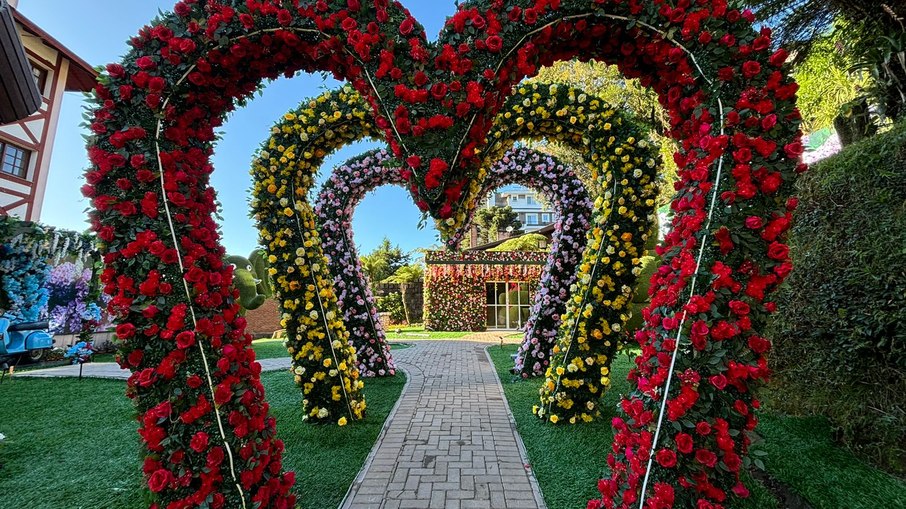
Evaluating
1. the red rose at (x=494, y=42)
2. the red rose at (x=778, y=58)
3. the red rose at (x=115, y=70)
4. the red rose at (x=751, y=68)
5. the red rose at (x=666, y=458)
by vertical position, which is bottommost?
the red rose at (x=666, y=458)

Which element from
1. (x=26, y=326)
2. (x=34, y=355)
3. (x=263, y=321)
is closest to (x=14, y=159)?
(x=26, y=326)

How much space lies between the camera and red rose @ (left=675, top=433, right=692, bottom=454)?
6.44 ft

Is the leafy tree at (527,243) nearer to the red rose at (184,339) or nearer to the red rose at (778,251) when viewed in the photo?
the red rose at (778,251)

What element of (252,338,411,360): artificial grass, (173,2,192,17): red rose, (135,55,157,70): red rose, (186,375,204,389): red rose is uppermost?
(173,2,192,17): red rose

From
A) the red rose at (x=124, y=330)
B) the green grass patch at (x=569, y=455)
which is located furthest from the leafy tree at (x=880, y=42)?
the red rose at (x=124, y=330)

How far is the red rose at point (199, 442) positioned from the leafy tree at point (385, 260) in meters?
25.4

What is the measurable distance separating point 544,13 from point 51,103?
52.8 feet

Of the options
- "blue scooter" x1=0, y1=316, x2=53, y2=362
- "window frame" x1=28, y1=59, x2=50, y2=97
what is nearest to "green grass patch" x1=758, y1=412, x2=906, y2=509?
"blue scooter" x1=0, y1=316, x2=53, y2=362

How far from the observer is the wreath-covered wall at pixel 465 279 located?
17.3 meters

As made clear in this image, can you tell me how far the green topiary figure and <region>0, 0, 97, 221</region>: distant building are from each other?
5765 mm

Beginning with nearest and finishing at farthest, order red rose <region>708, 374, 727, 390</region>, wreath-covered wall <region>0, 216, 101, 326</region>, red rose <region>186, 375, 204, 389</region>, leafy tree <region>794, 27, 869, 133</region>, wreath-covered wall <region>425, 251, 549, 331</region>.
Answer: red rose <region>708, 374, 727, 390</region>, red rose <region>186, 375, 204, 389</region>, leafy tree <region>794, 27, 869, 133</region>, wreath-covered wall <region>0, 216, 101, 326</region>, wreath-covered wall <region>425, 251, 549, 331</region>

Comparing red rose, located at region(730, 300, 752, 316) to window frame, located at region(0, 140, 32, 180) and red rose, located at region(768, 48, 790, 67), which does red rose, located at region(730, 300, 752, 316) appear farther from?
window frame, located at region(0, 140, 32, 180)

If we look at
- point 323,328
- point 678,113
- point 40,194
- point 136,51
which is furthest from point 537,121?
point 40,194

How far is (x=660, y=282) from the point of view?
Result: 233 centimetres
